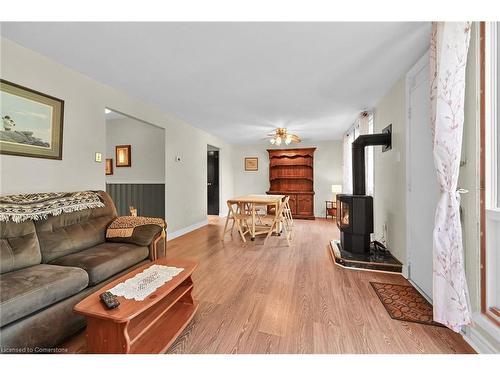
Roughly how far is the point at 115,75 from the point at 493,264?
3.92 meters

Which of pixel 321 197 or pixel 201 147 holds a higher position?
pixel 201 147

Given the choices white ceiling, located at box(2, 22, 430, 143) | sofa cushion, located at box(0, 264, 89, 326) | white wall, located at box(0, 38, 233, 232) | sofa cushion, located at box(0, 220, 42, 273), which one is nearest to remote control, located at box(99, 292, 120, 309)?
sofa cushion, located at box(0, 264, 89, 326)

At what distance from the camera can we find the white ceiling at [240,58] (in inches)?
68.2

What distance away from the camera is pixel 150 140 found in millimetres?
4211

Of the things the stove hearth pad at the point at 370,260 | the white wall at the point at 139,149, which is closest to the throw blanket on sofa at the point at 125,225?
the white wall at the point at 139,149

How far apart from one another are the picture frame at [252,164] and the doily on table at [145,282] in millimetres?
5570

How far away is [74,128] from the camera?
2.48 metres

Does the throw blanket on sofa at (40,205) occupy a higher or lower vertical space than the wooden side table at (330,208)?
higher

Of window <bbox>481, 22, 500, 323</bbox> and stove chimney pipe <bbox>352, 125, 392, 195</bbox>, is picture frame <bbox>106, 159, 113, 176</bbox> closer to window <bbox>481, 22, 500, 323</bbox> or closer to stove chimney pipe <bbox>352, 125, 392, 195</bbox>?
stove chimney pipe <bbox>352, 125, 392, 195</bbox>

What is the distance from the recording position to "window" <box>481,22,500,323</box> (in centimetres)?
131

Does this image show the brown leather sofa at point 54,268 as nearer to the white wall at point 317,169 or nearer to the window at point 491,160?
the window at point 491,160
